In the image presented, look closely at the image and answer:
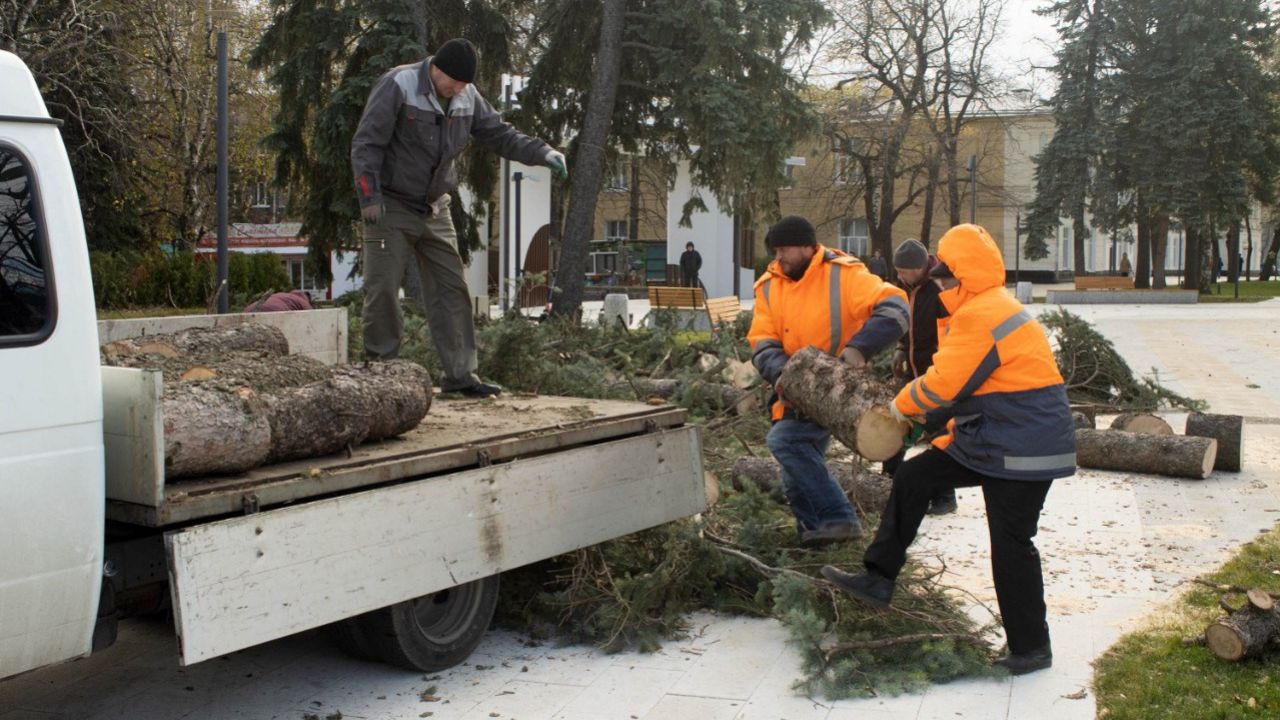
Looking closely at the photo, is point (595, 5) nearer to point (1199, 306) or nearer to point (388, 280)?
point (388, 280)

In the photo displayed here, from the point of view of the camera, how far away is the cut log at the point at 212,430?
13.1ft

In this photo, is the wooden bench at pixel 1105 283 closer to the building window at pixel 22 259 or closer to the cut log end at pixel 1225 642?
the cut log end at pixel 1225 642

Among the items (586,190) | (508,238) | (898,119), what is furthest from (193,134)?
(898,119)

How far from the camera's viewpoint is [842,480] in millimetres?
7973

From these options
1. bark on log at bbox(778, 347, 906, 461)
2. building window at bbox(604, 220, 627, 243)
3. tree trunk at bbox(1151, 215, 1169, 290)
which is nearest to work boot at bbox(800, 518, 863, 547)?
bark on log at bbox(778, 347, 906, 461)

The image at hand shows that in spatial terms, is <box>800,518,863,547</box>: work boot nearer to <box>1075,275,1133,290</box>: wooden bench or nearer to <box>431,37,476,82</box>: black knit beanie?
<box>431,37,476,82</box>: black knit beanie

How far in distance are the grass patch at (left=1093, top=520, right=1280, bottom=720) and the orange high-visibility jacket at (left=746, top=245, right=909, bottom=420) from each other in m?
1.76

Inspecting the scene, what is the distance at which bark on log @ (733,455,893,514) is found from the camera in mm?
7629

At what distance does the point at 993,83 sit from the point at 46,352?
4257cm

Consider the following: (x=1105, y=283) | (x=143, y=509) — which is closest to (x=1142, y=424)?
(x=143, y=509)

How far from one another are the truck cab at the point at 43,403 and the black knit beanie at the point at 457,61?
2.59 meters

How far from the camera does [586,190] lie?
17.9m

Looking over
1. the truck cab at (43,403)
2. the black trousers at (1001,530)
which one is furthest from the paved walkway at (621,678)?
the truck cab at (43,403)

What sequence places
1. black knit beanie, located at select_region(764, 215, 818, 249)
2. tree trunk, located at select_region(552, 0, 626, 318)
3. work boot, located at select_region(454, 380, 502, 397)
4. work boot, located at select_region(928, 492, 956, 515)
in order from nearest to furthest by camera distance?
black knit beanie, located at select_region(764, 215, 818, 249) < work boot, located at select_region(454, 380, 502, 397) < work boot, located at select_region(928, 492, 956, 515) < tree trunk, located at select_region(552, 0, 626, 318)
